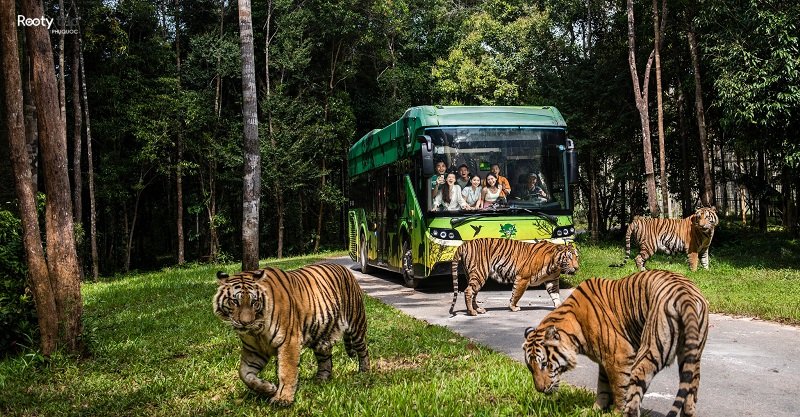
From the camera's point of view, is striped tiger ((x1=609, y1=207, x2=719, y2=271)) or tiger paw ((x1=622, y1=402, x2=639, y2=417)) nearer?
tiger paw ((x1=622, y1=402, x2=639, y2=417))

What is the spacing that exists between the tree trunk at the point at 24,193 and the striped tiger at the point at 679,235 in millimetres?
11295

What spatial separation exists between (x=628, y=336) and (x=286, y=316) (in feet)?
7.71

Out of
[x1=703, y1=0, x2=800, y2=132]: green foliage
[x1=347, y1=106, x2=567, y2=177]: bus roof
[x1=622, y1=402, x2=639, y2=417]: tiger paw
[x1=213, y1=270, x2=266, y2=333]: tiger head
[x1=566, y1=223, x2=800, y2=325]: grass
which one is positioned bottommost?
[x1=566, y1=223, x2=800, y2=325]: grass

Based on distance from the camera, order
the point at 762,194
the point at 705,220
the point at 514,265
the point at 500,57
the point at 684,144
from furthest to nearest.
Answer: the point at 500,57
the point at 684,144
the point at 762,194
the point at 705,220
the point at 514,265

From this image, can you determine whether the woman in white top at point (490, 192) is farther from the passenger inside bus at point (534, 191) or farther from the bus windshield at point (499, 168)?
the passenger inside bus at point (534, 191)

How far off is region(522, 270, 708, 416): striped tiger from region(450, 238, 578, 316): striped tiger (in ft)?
16.7

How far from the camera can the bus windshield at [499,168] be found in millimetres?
12023

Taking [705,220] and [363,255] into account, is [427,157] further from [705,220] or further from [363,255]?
[363,255]

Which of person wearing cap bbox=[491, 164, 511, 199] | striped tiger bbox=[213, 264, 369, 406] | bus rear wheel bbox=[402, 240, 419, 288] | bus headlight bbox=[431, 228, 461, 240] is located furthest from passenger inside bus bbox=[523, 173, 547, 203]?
striped tiger bbox=[213, 264, 369, 406]

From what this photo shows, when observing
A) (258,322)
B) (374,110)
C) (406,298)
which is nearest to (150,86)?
(374,110)

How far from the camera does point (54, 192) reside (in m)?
6.86

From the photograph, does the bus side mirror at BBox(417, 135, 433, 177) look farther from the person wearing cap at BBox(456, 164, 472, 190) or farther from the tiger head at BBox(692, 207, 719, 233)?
the tiger head at BBox(692, 207, 719, 233)

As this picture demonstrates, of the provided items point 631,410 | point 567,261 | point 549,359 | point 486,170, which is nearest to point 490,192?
point 486,170

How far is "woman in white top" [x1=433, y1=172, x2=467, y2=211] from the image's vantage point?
12.0m
